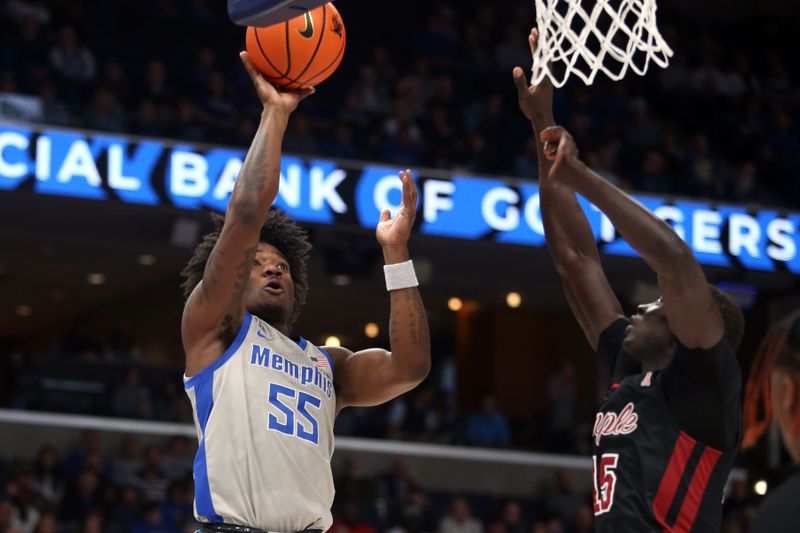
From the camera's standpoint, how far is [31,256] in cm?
1598

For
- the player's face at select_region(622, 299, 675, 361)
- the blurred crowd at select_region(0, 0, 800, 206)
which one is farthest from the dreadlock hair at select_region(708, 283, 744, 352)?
the blurred crowd at select_region(0, 0, 800, 206)

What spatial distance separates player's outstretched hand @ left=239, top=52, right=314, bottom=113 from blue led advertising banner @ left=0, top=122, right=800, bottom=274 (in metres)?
7.24

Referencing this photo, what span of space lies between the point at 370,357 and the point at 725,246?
9.15m

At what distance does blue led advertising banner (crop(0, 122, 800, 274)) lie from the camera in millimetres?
11289

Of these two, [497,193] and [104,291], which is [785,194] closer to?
[497,193]

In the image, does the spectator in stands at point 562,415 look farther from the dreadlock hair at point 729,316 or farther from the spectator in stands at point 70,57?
the dreadlock hair at point 729,316

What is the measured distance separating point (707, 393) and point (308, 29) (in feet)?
5.95

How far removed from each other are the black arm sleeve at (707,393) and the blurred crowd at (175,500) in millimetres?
7365

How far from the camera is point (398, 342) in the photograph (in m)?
4.33

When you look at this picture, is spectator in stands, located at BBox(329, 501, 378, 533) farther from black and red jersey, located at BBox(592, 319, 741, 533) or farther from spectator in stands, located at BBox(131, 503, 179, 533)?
black and red jersey, located at BBox(592, 319, 741, 533)

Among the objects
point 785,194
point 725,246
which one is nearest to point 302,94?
point 725,246

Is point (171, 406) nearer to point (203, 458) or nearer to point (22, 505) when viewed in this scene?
point (22, 505)

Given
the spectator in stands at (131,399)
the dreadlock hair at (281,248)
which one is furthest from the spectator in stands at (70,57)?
the dreadlock hair at (281,248)

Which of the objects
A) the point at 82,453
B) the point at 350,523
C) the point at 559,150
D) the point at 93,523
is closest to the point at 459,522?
the point at 350,523
